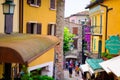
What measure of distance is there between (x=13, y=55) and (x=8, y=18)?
20.9 feet

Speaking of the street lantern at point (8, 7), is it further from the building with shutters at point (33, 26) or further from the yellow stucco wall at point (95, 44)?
the yellow stucco wall at point (95, 44)

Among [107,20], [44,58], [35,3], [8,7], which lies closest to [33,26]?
[35,3]

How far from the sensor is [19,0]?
18453 millimetres

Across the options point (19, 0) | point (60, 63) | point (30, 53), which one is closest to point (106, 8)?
point (60, 63)

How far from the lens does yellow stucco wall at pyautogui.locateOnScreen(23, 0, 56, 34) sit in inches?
793

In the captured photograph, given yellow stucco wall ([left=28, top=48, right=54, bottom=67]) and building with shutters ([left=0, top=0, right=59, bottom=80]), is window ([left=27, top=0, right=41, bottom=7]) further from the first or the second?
yellow stucco wall ([left=28, top=48, right=54, bottom=67])

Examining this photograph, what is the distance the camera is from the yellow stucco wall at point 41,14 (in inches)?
793

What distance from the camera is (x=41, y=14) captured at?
912 inches

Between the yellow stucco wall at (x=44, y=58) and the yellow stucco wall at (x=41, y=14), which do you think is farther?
the yellow stucco wall at (x=41, y=14)

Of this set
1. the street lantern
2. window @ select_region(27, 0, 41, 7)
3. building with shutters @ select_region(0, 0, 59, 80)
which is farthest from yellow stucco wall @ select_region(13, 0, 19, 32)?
the street lantern

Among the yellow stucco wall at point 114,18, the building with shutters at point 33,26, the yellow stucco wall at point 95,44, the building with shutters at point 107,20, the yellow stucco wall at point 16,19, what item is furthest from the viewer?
the yellow stucco wall at point 95,44

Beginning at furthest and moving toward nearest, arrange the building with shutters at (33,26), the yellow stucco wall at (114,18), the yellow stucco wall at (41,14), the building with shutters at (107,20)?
the building with shutters at (107,20), the yellow stucco wall at (114,18), the yellow stucco wall at (41,14), the building with shutters at (33,26)

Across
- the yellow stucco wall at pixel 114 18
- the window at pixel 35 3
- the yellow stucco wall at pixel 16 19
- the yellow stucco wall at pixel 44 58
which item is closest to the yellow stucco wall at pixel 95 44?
the yellow stucco wall at pixel 114 18

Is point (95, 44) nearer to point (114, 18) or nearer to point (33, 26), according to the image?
point (114, 18)
